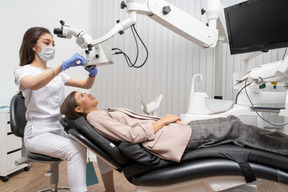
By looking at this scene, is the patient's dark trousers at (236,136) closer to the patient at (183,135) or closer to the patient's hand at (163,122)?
the patient at (183,135)

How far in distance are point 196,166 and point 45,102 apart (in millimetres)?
1077

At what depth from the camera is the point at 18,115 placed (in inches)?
56.0

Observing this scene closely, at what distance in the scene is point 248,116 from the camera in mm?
1477

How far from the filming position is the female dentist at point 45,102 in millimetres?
1207

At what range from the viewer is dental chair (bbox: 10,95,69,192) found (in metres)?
1.25

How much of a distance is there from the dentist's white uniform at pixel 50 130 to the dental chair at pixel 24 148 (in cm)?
4

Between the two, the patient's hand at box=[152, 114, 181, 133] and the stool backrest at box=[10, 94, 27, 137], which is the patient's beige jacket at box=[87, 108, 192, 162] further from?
the stool backrest at box=[10, 94, 27, 137]

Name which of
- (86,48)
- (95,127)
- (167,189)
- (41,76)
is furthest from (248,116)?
(41,76)

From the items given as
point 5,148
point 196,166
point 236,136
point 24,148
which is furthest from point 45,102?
point 236,136

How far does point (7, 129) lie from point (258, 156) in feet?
6.99

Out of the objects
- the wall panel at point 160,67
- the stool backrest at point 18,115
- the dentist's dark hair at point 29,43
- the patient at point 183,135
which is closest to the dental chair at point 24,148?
the stool backrest at point 18,115

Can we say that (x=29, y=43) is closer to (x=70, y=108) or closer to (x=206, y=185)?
(x=70, y=108)

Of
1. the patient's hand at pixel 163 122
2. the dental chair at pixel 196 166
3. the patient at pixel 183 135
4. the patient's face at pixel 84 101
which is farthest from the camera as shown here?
the patient's face at pixel 84 101

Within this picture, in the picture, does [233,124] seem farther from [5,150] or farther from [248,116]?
[5,150]
